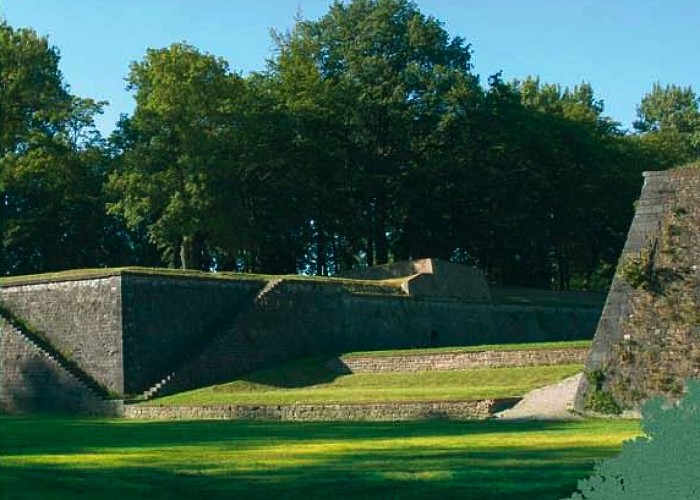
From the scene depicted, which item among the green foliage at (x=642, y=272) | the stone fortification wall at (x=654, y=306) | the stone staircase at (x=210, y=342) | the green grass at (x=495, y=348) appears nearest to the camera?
the stone fortification wall at (x=654, y=306)

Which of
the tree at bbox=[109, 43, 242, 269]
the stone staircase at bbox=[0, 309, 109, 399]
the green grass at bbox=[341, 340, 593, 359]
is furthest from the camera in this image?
the tree at bbox=[109, 43, 242, 269]

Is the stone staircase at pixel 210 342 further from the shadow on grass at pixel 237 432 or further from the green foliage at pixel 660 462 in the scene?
the green foliage at pixel 660 462

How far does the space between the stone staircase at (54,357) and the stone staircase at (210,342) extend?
1542mm

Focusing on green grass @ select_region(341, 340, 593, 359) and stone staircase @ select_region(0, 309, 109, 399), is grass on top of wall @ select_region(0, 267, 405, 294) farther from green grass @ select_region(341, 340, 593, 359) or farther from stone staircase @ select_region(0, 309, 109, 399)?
green grass @ select_region(341, 340, 593, 359)

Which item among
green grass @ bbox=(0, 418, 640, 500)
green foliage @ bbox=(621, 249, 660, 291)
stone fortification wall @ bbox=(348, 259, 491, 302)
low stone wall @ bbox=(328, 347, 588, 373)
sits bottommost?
green grass @ bbox=(0, 418, 640, 500)

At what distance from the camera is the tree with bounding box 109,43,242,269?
60.2 m

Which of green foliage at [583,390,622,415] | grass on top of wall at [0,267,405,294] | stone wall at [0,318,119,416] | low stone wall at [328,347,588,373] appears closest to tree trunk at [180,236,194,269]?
grass on top of wall at [0,267,405,294]

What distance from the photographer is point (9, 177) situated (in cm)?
6350

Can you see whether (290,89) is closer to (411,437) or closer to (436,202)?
(436,202)

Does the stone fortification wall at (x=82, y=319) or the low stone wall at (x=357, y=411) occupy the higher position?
the stone fortification wall at (x=82, y=319)

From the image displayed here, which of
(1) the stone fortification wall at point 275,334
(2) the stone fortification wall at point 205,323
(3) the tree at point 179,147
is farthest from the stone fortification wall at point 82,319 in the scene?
(3) the tree at point 179,147

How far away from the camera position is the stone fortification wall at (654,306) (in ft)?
96.7

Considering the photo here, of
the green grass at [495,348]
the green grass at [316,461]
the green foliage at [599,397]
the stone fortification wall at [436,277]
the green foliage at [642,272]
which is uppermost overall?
the stone fortification wall at [436,277]

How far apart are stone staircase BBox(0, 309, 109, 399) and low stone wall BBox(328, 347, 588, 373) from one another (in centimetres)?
870
